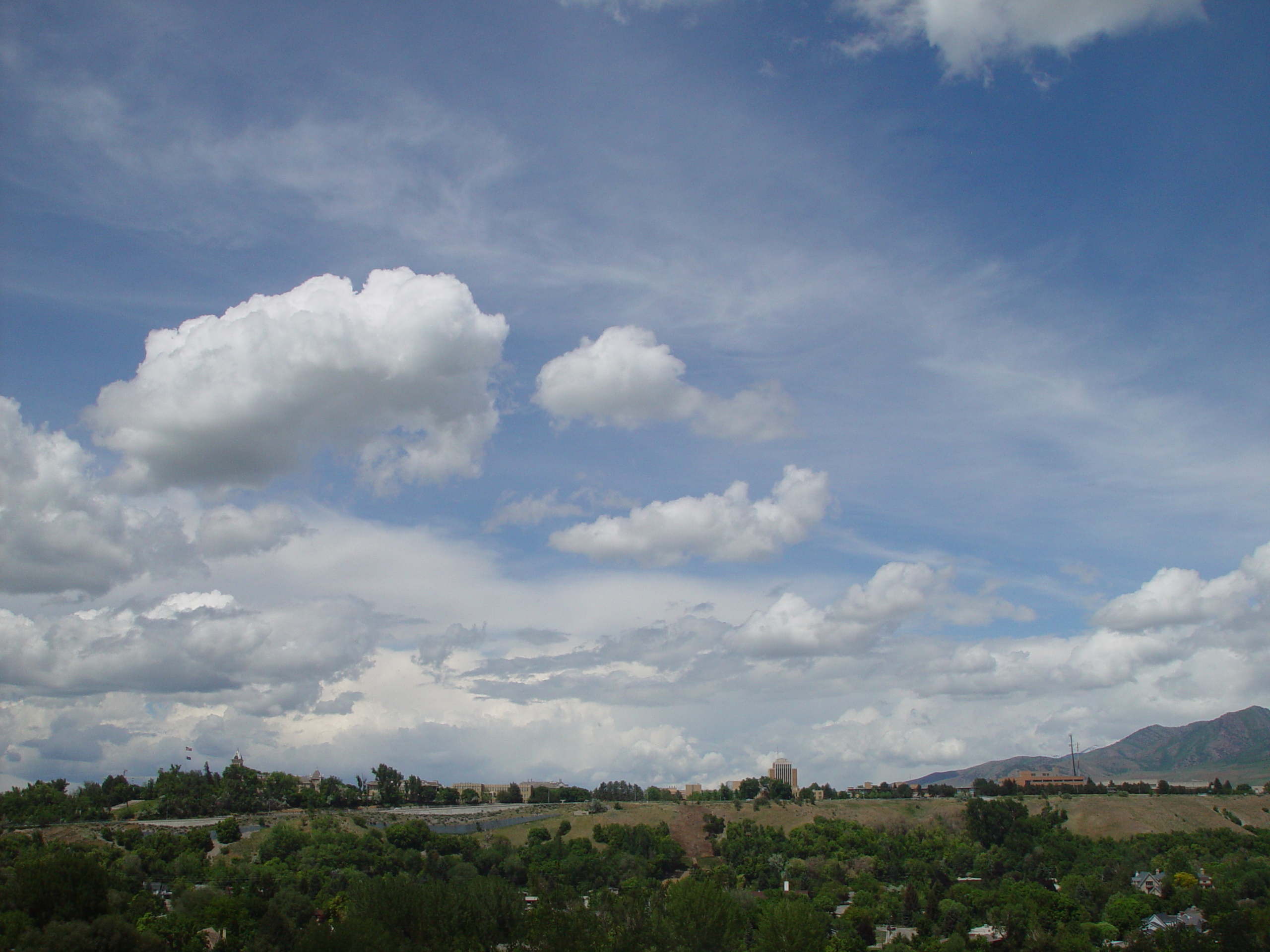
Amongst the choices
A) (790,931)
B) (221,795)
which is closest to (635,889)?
(790,931)

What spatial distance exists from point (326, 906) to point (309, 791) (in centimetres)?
8303

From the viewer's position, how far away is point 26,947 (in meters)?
54.5

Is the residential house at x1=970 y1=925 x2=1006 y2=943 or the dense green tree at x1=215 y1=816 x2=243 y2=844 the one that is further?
the dense green tree at x1=215 y1=816 x2=243 y2=844

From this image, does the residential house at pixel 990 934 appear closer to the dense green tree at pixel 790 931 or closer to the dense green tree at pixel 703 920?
the dense green tree at pixel 790 931

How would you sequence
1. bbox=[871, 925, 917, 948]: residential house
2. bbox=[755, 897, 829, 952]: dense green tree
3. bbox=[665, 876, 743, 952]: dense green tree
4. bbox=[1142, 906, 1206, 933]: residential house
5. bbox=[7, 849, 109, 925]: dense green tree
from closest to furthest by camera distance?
bbox=[7, 849, 109, 925]: dense green tree, bbox=[665, 876, 743, 952]: dense green tree, bbox=[755, 897, 829, 952]: dense green tree, bbox=[871, 925, 917, 948]: residential house, bbox=[1142, 906, 1206, 933]: residential house

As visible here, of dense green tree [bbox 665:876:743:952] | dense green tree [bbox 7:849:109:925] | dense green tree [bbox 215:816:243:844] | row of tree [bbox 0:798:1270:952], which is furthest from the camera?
dense green tree [bbox 215:816:243:844]

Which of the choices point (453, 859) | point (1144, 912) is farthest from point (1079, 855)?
point (453, 859)

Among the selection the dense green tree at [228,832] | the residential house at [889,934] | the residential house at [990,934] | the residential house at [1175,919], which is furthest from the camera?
the dense green tree at [228,832]

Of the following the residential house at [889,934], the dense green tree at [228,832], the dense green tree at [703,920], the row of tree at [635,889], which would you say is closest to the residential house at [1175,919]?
the row of tree at [635,889]

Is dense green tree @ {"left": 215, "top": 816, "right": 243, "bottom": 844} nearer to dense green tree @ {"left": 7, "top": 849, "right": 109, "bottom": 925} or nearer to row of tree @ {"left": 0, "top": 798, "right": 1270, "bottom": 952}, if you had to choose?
row of tree @ {"left": 0, "top": 798, "right": 1270, "bottom": 952}

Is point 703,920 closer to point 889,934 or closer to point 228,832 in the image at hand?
point 889,934

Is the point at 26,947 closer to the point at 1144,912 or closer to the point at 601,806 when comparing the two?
the point at 1144,912

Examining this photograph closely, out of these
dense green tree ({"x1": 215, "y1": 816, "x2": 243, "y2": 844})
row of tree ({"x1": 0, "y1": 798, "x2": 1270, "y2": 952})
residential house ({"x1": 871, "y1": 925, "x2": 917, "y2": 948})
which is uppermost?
dense green tree ({"x1": 215, "y1": 816, "x2": 243, "y2": 844})

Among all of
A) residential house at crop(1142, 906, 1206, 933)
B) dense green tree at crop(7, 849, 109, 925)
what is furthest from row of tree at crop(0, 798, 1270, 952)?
residential house at crop(1142, 906, 1206, 933)
